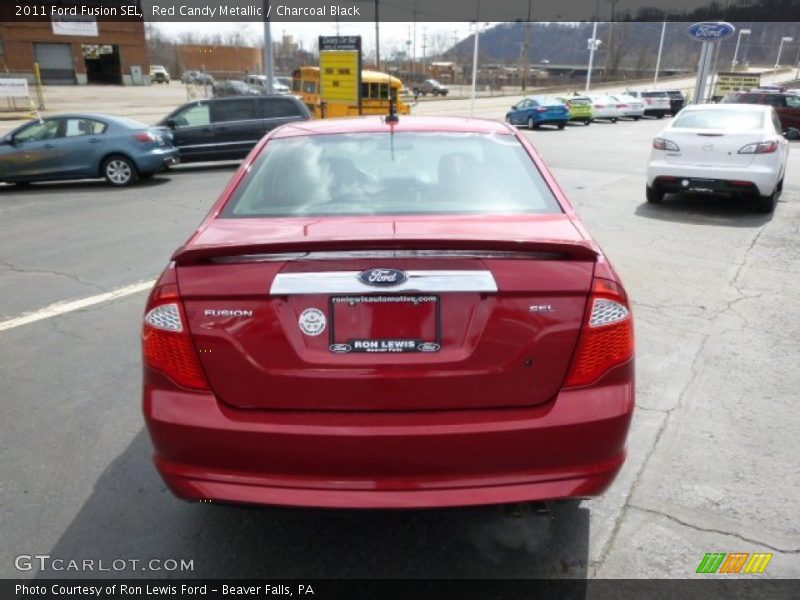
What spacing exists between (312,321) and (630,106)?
39.2m

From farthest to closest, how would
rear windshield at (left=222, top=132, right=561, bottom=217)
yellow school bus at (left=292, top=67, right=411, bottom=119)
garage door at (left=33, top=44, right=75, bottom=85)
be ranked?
garage door at (left=33, top=44, right=75, bottom=85) → yellow school bus at (left=292, top=67, right=411, bottom=119) → rear windshield at (left=222, top=132, right=561, bottom=217)

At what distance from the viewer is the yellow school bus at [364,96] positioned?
87.2 feet

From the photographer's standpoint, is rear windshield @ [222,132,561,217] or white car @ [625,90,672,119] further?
white car @ [625,90,672,119]

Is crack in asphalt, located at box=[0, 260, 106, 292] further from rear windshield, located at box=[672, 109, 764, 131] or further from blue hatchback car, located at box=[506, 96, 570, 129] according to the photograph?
blue hatchback car, located at box=[506, 96, 570, 129]

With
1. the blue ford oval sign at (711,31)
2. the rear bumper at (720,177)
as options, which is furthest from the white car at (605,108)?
the rear bumper at (720,177)

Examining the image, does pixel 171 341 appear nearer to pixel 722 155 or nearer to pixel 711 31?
pixel 722 155

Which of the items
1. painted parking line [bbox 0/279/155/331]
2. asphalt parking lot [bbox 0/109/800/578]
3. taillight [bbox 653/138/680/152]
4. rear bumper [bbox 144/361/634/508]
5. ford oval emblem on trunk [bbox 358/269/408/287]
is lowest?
painted parking line [bbox 0/279/155/331]

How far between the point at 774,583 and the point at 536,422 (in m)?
1.24

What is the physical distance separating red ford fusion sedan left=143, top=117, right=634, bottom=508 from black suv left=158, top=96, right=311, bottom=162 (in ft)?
48.3

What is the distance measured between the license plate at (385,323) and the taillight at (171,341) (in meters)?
0.51

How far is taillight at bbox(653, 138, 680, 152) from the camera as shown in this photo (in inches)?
378

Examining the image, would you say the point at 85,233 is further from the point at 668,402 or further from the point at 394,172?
the point at 668,402

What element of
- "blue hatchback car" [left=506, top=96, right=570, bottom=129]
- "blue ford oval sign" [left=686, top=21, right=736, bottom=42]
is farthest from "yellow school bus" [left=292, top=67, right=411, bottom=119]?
"blue ford oval sign" [left=686, top=21, right=736, bottom=42]

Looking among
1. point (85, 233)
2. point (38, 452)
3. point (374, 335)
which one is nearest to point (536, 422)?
point (374, 335)
